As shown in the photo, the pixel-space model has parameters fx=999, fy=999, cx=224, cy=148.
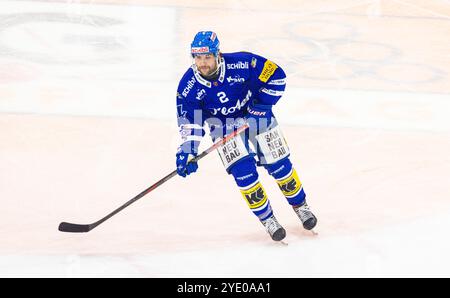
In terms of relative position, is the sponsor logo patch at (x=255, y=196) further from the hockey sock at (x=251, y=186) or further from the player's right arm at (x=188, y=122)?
the player's right arm at (x=188, y=122)

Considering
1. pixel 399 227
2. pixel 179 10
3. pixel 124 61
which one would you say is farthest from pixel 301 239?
pixel 179 10

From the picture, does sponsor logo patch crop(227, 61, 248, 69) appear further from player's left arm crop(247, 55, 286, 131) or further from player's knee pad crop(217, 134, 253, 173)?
player's knee pad crop(217, 134, 253, 173)

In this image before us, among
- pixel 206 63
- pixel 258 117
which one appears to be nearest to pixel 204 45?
pixel 206 63

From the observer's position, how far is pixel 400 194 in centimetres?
767

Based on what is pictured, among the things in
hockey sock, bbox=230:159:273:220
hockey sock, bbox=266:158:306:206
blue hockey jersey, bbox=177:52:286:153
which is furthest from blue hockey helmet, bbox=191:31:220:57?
hockey sock, bbox=266:158:306:206

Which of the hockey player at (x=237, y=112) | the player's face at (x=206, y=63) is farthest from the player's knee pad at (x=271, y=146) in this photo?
the player's face at (x=206, y=63)

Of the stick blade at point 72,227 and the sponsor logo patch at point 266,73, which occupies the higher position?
the sponsor logo patch at point 266,73

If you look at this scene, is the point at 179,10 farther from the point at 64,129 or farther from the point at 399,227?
the point at 399,227

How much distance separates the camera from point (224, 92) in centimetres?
651

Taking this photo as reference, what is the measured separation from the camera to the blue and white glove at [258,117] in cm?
657

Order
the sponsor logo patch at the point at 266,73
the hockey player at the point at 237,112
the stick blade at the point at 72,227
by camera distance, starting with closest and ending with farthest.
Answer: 1. the hockey player at the point at 237,112
2. the sponsor logo patch at the point at 266,73
3. the stick blade at the point at 72,227

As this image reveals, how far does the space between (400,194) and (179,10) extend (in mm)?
5473

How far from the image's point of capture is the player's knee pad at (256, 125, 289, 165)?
6.66m

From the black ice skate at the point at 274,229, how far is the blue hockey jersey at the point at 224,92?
0.74 metres
